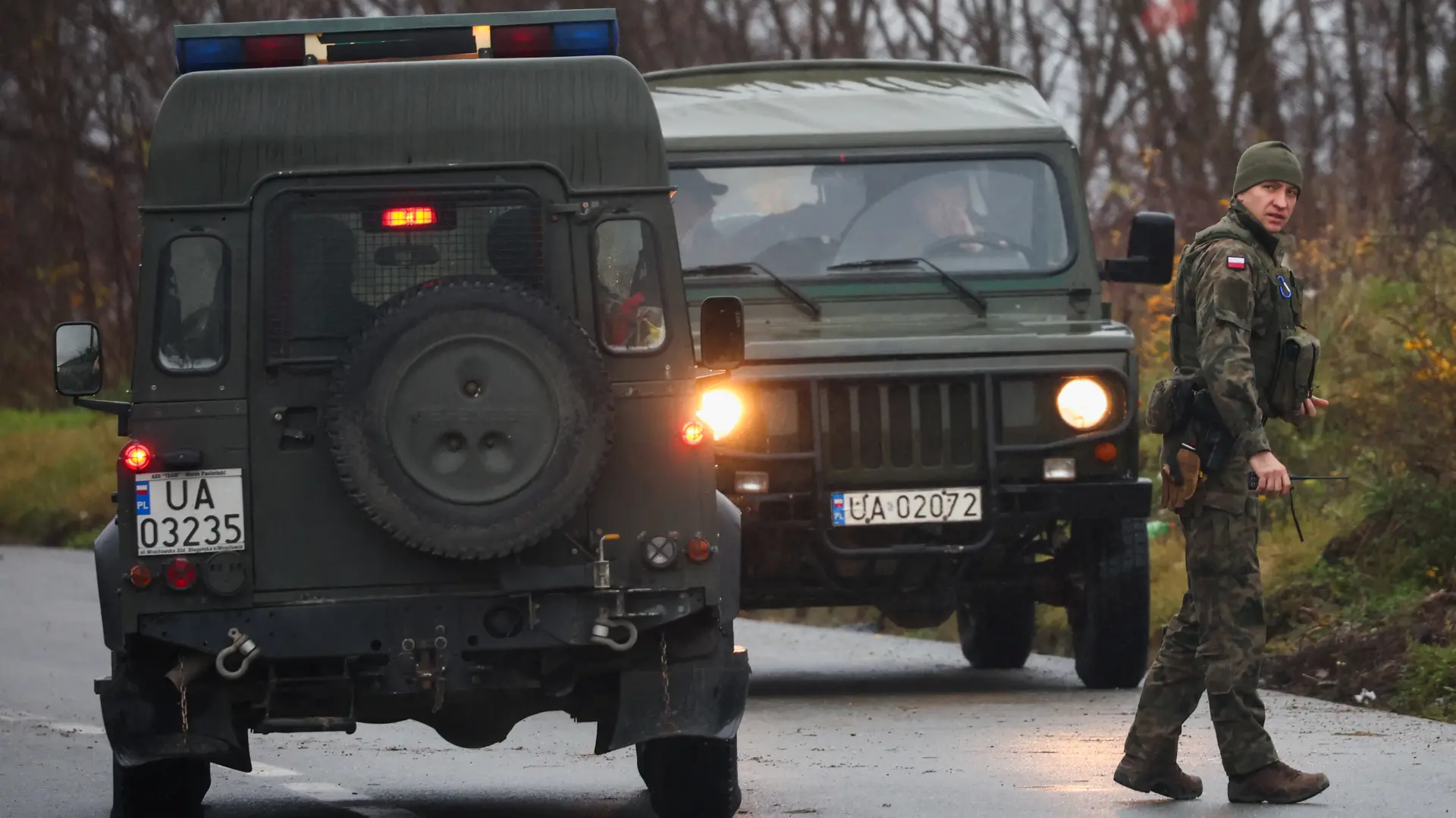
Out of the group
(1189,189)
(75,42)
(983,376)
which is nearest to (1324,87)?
(1189,189)

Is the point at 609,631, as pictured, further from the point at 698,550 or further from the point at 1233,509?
the point at 1233,509

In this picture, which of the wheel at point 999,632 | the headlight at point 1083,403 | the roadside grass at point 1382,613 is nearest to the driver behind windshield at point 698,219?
the headlight at point 1083,403

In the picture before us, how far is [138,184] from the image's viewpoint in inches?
1328

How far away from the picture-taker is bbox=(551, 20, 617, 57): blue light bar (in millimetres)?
7863

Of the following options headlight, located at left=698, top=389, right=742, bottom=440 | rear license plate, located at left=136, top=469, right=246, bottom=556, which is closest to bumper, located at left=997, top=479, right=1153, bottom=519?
headlight, located at left=698, top=389, right=742, bottom=440

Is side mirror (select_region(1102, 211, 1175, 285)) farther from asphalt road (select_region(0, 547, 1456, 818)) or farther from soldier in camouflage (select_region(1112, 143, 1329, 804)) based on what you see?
soldier in camouflage (select_region(1112, 143, 1329, 804))

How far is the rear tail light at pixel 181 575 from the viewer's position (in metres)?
7.05

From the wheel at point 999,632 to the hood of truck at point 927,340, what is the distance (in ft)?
6.60

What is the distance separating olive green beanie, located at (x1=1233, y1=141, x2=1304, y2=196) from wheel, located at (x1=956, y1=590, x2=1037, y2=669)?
5160 millimetres

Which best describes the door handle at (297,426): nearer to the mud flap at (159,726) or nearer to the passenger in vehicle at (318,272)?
the passenger in vehicle at (318,272)

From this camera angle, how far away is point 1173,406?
25.0 feet

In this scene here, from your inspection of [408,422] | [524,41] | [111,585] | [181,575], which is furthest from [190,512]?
[524,41]

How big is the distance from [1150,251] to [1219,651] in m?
4.49

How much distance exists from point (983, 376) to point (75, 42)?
23808mm
